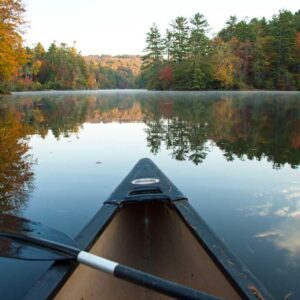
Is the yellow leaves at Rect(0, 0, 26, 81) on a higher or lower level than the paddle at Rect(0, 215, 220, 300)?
higher

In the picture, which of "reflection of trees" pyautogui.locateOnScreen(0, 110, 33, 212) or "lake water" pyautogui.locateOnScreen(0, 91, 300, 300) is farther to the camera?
"reflection of trees" pyautogui.locateOnScreen(0, 110, 33, 212)

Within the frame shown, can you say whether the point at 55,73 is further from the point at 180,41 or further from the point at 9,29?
the point at 9,29

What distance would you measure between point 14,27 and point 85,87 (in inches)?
2536

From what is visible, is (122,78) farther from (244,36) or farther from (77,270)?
(77,270)

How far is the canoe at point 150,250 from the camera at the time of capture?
1619mm

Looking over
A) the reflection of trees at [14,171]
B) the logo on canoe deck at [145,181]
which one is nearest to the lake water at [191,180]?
the reflection of trees at [14,171]

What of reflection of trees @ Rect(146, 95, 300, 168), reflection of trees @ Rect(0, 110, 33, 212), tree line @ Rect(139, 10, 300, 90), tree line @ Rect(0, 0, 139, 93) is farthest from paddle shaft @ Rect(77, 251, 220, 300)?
tree line @ Rect(139, 10, 300, 90)

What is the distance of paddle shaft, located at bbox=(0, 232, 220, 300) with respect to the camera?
128 cm

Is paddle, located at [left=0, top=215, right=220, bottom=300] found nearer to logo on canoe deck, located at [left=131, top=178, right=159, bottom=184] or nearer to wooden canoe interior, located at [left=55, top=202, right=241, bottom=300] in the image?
wooden canoe interior, located at [left=55, top=202, right=241, bottom=300]

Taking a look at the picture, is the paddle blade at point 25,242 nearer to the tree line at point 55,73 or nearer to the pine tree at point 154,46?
the tree line at point 55,73

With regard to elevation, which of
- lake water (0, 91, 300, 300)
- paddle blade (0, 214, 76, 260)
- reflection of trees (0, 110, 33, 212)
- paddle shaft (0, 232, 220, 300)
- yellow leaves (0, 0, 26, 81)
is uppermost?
yellow leaves (0, 0, 26, 81)

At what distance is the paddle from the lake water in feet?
1.87

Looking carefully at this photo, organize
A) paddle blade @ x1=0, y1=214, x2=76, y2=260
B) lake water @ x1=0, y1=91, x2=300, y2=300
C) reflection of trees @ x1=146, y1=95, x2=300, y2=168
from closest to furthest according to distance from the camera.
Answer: paddle blade @ x1=0, y1=214, x2=76, y2=260, lake water @ x1=0, y1=91, x2=300, y2=300, reflection of trees @ x1=146, y1=95, x2=300, y2=168

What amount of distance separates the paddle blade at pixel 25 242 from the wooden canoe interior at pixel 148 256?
168mm
